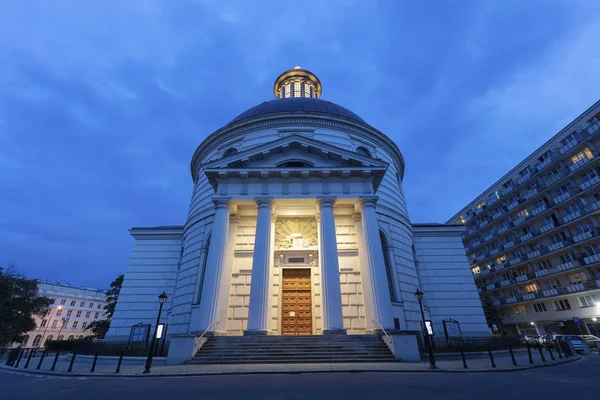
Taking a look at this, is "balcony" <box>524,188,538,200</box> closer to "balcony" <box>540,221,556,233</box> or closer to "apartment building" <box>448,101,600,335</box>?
"apartment building" <box>448,101,600,335</box>

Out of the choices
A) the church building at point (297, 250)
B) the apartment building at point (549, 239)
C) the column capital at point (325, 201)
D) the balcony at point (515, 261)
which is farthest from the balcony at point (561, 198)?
the column capital at point (325, 201)

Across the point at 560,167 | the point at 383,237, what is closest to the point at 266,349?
the point at 383,237

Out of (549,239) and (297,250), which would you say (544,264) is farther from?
(297,250)

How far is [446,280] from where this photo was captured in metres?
24.8

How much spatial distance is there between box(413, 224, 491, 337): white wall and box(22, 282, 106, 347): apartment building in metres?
75.6

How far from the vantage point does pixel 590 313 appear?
32938 mm

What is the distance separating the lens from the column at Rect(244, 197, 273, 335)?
14805 mm

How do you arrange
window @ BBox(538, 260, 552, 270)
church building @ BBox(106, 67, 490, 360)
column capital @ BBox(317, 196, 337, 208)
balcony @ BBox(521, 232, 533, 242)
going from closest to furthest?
1. church building @ BBox(106, 67, 490, 360)
2. column capital @ BBox(317, 196, 337, 208)
3. window @ BBox(538, 260, 552, 270)
4. balcony @ BBox(521, 232, 533, 242)

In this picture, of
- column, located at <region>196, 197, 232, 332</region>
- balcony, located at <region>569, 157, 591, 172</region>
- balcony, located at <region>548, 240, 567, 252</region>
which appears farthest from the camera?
balcony, located at <region>548, 240, 567, 252</region>

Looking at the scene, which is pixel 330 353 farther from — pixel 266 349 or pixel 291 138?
pixel 291 138

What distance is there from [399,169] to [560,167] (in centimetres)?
2451

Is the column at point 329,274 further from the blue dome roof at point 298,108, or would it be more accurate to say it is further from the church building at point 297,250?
the blue dome roof at point 298,108

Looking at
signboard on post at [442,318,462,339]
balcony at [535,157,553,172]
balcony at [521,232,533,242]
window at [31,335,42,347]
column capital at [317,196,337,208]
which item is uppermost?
balcony at [535,157,553,172]

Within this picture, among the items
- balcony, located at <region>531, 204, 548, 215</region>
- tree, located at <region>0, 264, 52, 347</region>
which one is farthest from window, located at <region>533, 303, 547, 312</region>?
tree, located at <region>0, 264, 52, 347</region>
